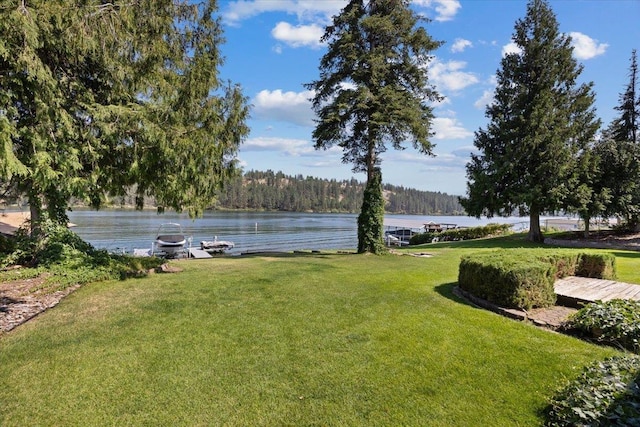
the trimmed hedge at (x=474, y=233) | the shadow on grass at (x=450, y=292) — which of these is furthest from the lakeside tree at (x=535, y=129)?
the shadow on grass at (x=450, y=292)

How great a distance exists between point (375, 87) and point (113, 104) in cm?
962

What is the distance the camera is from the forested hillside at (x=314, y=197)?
4503 inches

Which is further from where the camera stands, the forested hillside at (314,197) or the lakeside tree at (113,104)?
the forested hillside at (314,197)

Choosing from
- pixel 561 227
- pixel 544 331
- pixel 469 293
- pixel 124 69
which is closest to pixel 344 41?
pixel 124 69

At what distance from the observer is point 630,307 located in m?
5.00

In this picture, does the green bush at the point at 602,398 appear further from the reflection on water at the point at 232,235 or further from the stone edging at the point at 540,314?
the reflection on water at the point at 232,235

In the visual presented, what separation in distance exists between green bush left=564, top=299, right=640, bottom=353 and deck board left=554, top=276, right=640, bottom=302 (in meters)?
0.84

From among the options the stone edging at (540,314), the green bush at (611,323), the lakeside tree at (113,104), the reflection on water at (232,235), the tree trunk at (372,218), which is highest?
the lakeside tree at (113,104)

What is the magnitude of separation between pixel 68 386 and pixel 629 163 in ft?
83.2

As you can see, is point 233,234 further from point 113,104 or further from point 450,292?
point 450,292

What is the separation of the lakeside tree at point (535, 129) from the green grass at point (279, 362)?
15.5 meters

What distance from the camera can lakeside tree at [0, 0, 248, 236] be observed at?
6754mm

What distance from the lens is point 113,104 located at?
8422 millimetres

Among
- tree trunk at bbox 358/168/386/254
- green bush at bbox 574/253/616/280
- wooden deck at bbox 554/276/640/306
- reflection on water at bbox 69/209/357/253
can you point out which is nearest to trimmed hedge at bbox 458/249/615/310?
wooden deck at bbox 554/276/640/306
